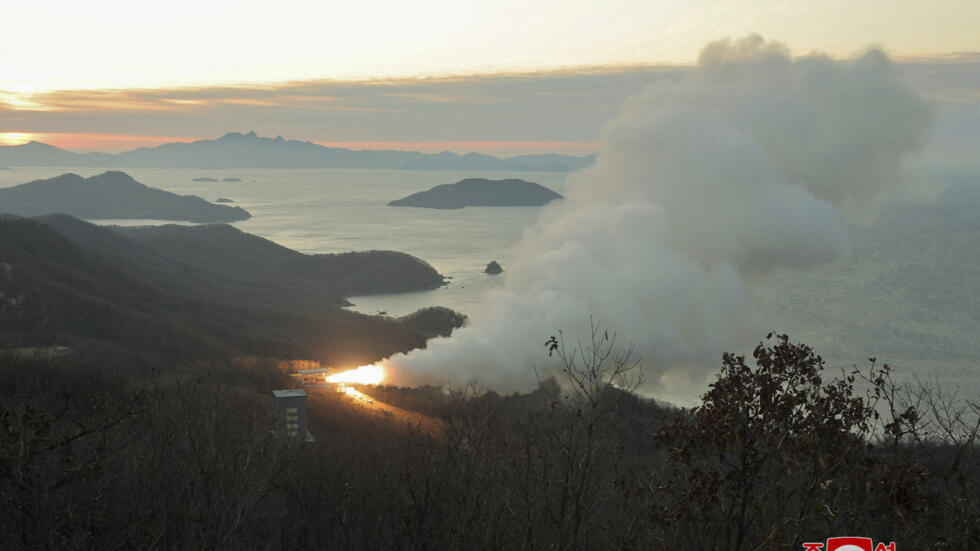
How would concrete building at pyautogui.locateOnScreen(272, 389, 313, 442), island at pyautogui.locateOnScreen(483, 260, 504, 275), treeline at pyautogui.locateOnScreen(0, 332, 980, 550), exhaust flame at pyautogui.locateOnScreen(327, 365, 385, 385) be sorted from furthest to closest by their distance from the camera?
island at pyautogui.locateOnScreen(483, 260, 504, 275) < exhaust flame at pyautogui.locateOnScreen(327, 365, 385, 385) < concrete building at pyautogui.locateOnScreen(272, 389, 313, 442) < treeline at pyautogui.locateOnScreen(0, 332, 980, 550)

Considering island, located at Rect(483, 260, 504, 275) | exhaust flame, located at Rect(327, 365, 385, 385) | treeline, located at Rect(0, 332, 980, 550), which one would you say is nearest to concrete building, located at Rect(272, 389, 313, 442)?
treeline, located at Rect(0, 332, 980, 550)

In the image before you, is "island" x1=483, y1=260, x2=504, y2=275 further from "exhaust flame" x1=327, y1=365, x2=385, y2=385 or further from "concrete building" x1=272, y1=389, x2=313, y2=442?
"concrete building" x1=272, y1=389, x2=313, y2=442

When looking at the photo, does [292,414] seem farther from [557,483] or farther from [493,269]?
[493,269]

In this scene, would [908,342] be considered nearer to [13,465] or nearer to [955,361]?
[955,361]

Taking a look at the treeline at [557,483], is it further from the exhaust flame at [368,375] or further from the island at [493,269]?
the island at [493,269]

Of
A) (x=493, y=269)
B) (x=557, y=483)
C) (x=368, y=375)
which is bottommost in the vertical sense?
(x=493, y=269)

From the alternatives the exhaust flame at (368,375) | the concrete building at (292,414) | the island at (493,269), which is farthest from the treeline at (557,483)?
the island at (493,269)

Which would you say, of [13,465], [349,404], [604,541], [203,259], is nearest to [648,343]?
[349,404]

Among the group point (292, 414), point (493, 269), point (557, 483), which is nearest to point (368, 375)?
point (292, 414)
